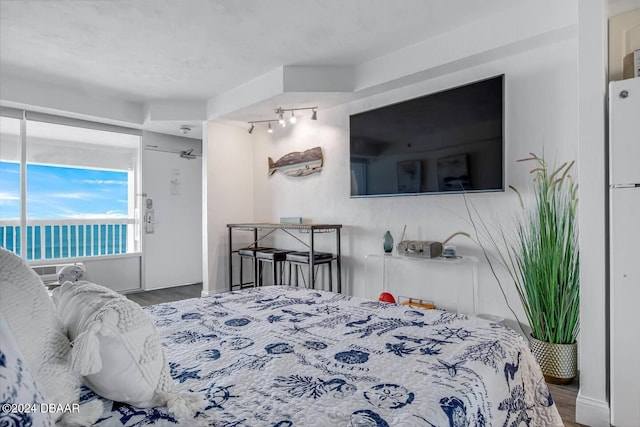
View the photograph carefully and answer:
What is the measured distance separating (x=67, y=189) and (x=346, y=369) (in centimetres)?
508

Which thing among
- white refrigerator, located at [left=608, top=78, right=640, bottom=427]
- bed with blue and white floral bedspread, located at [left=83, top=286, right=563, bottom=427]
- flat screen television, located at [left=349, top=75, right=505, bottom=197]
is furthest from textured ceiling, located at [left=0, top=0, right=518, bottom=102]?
bed with blue and white floral bedspread, located at [left=83, top=286, right=563, bottom=427]

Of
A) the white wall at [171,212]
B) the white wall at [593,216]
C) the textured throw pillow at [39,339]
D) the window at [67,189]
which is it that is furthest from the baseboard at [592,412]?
the window at [67,189]

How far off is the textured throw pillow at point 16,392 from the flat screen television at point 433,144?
9.18ft

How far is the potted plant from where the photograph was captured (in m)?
2.32

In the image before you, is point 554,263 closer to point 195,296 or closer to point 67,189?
point 195,296

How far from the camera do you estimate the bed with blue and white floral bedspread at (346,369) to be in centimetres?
92

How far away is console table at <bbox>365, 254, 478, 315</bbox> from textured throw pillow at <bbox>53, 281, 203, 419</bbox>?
2347 mm

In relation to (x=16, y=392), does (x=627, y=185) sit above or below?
above

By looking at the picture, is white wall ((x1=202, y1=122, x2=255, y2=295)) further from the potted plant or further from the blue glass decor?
the potted plant

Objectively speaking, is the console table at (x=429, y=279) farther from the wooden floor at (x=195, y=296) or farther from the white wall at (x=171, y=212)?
the white wall at (x=171, y=212)

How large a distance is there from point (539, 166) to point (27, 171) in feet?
17.6

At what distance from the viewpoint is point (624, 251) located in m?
1.76

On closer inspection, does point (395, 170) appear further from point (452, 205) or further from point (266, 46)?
point (266, 46)

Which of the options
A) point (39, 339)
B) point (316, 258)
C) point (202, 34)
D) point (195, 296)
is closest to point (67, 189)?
point (195, 296)
